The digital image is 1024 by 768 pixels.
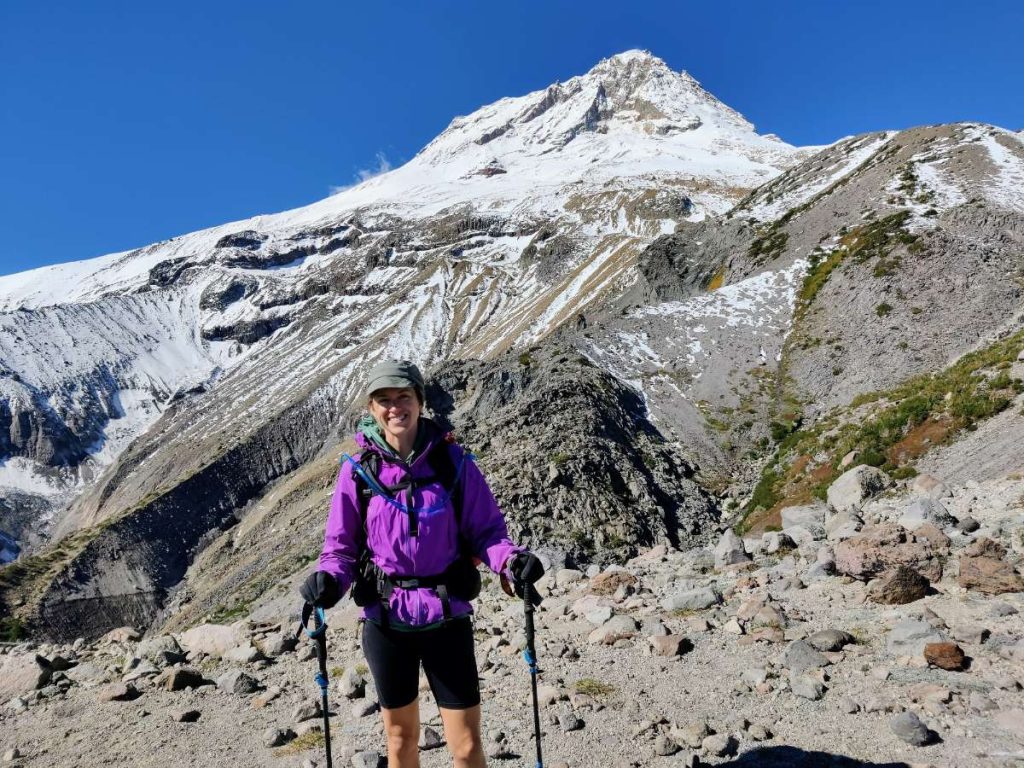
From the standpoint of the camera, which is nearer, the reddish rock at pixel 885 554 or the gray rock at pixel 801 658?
the gray rock at pixel 801 658

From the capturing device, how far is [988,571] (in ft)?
26.1

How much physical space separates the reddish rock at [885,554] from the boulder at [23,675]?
1264cm

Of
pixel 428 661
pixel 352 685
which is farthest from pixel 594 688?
pixel 428 661

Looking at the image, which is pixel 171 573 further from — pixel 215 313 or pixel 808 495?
pixel 215 313

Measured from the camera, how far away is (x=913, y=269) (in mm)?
39750

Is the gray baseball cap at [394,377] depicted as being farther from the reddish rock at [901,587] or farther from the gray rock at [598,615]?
the reddish rock at [901,587]

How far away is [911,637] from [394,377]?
260 inches

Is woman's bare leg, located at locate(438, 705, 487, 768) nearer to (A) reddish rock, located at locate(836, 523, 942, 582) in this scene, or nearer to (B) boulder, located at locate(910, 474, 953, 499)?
(A) reddish rock, located at locate(836, 523, 942, 582)

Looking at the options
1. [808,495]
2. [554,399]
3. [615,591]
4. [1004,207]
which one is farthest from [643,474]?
[1004,207]

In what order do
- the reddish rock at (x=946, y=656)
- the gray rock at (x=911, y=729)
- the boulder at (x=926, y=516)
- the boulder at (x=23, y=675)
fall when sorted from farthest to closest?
the boulder at (x=926, y=516) → the boulder at (x=23, y=675) → the reddish rock at (x=946, y=656) → the gray rock at (x=911, y=729)

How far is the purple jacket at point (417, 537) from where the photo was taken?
443 centimetres

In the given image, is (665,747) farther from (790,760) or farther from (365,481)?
(365,481)

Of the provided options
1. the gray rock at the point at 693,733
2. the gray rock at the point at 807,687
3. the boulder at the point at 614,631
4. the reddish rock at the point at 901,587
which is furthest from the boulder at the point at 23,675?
the reddish rock at the point at 901,587

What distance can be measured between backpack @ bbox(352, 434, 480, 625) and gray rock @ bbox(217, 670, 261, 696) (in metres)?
6.23
